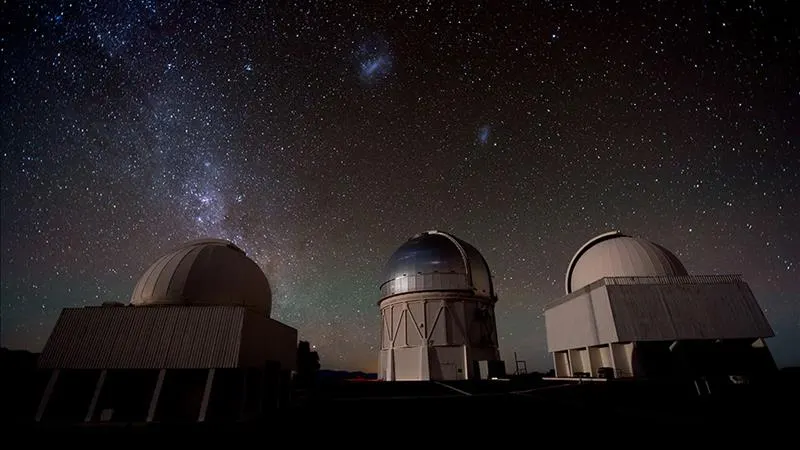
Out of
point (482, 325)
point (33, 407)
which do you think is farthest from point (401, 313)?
point (33, 407)

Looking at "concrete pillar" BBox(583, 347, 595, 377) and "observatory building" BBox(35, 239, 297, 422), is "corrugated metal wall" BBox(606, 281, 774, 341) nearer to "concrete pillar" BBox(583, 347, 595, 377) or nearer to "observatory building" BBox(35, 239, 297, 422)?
"concrete pillar" BBox(583, 347, 595, 377)

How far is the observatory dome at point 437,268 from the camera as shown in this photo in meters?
27.5

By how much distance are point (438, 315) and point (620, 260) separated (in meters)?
12.4

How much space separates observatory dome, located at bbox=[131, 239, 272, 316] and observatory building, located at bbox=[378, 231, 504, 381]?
12.7 m

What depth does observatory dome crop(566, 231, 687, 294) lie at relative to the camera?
20.6m

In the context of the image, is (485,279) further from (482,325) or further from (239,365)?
(239,365)

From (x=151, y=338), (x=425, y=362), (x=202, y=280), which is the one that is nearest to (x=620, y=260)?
(x=425, y=362)

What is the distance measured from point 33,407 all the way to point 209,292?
596 cm

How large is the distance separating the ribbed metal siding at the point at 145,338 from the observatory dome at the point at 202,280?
7.10ft

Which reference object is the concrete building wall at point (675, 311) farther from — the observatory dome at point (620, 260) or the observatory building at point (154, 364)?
the observatory building at point (154, 364)

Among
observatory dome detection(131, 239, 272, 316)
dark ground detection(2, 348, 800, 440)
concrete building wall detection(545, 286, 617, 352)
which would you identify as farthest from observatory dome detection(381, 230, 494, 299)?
dark ground detection(2, 348, 800, 440)

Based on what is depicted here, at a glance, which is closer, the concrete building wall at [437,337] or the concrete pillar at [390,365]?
the concrete building wall at [437,337]

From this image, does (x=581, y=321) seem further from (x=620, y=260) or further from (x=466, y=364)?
(x=466, y=364)

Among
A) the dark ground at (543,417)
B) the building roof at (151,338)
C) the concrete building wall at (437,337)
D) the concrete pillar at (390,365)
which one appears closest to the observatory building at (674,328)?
the dark ground at (543,417)
